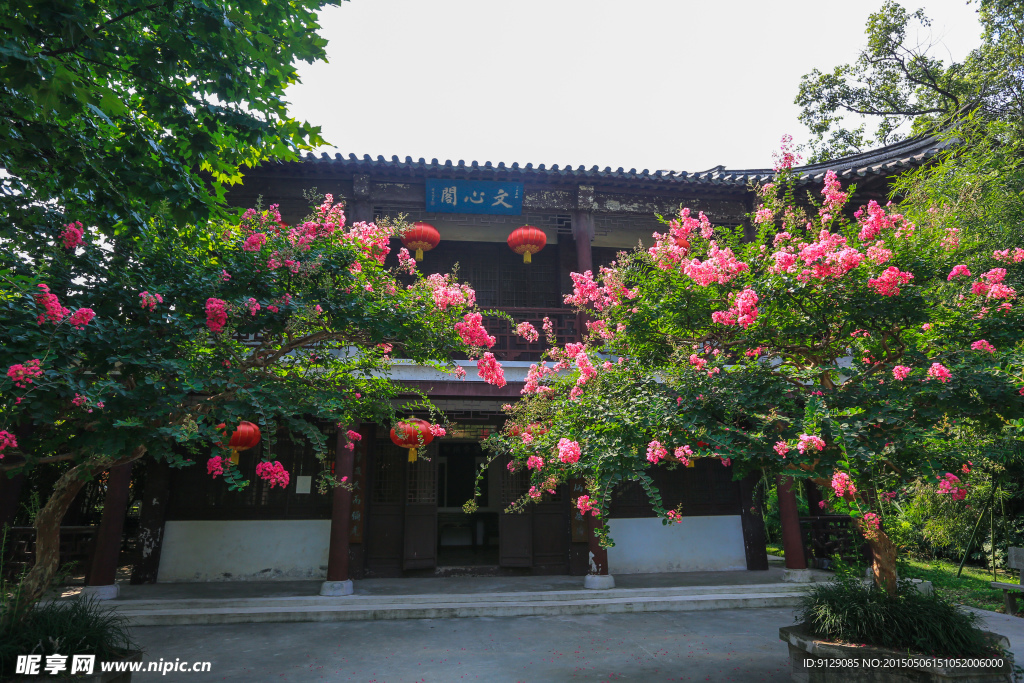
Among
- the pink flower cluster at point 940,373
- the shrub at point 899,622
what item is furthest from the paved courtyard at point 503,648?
the pink flower cluster at point 940,373

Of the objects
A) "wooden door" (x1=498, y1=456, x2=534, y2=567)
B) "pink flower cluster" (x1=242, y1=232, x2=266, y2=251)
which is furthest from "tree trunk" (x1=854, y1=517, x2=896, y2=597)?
"wooden door" (x1=498, y1=456, x2=534, y2=567)

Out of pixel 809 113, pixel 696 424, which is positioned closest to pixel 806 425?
pixel 696 424

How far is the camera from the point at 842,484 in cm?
326

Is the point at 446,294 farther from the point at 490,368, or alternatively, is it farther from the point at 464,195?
the point at 464,195

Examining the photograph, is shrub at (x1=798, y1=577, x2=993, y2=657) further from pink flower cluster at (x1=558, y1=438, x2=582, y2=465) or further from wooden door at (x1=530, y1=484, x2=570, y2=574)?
wooden door at (x1=530, y1=484, x2=570, y2=574)

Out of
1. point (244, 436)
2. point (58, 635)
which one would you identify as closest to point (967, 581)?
point (244, 436)

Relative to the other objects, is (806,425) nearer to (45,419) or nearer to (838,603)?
(838,603)

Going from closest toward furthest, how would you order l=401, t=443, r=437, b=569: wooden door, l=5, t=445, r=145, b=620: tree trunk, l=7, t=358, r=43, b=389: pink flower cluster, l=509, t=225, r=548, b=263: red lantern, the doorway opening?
1. l=7, t=358, r=43, b=389: pink flower cluster
2. l=5, t=445, r=145, b=620: tree trunk
3. l=509, t=225, r=548, b=263: red lantern
4. l=401, t=443, r=437, b=569: wooden door
5. the doorway opening

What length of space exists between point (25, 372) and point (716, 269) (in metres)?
4.39

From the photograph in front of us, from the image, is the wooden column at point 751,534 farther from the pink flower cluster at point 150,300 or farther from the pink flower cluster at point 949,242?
the pink flower cluster at point 150,300

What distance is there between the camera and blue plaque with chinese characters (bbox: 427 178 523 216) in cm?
838

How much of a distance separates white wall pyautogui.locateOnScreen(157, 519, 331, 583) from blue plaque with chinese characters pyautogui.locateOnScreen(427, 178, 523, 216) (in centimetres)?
520

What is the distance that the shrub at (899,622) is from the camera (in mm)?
3887

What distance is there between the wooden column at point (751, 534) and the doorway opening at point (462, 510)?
4.21 metres
